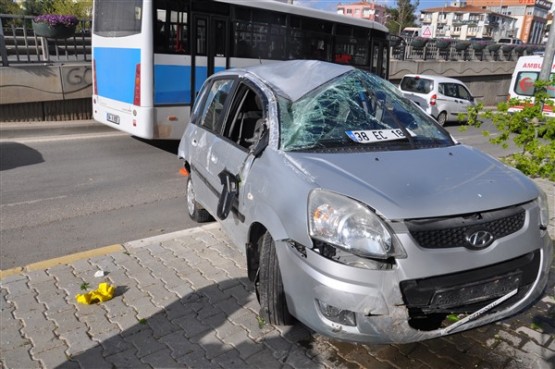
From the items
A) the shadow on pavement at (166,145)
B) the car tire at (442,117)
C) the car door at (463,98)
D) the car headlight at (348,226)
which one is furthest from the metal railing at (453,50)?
the car headlight at (348,226)

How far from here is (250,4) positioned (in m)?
9.45

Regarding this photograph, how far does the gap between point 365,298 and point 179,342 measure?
54.4 inches

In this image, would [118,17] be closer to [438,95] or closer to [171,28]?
[171,28]

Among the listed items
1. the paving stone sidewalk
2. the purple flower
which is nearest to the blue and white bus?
the purple flower

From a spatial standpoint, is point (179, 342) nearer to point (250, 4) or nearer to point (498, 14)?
point (250, 4)

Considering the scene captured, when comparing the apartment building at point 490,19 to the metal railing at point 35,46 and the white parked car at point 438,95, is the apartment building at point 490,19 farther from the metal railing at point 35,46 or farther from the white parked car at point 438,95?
the metal railing at point 35,46

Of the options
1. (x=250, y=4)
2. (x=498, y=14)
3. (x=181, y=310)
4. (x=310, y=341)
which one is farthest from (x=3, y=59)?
(x=498, y=14)

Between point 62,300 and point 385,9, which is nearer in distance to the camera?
point 62,300

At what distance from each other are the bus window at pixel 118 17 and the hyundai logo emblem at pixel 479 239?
7.35 metres

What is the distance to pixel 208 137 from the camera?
4.39m

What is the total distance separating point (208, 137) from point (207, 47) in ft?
17.4

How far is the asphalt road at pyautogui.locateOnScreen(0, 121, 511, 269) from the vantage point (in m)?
4.96

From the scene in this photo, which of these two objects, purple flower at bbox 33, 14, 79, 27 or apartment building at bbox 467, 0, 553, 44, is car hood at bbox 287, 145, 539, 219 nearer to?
purple flower at bbox 33, 14, 79, 27

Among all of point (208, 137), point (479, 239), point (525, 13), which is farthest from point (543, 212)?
point (525, 13)
